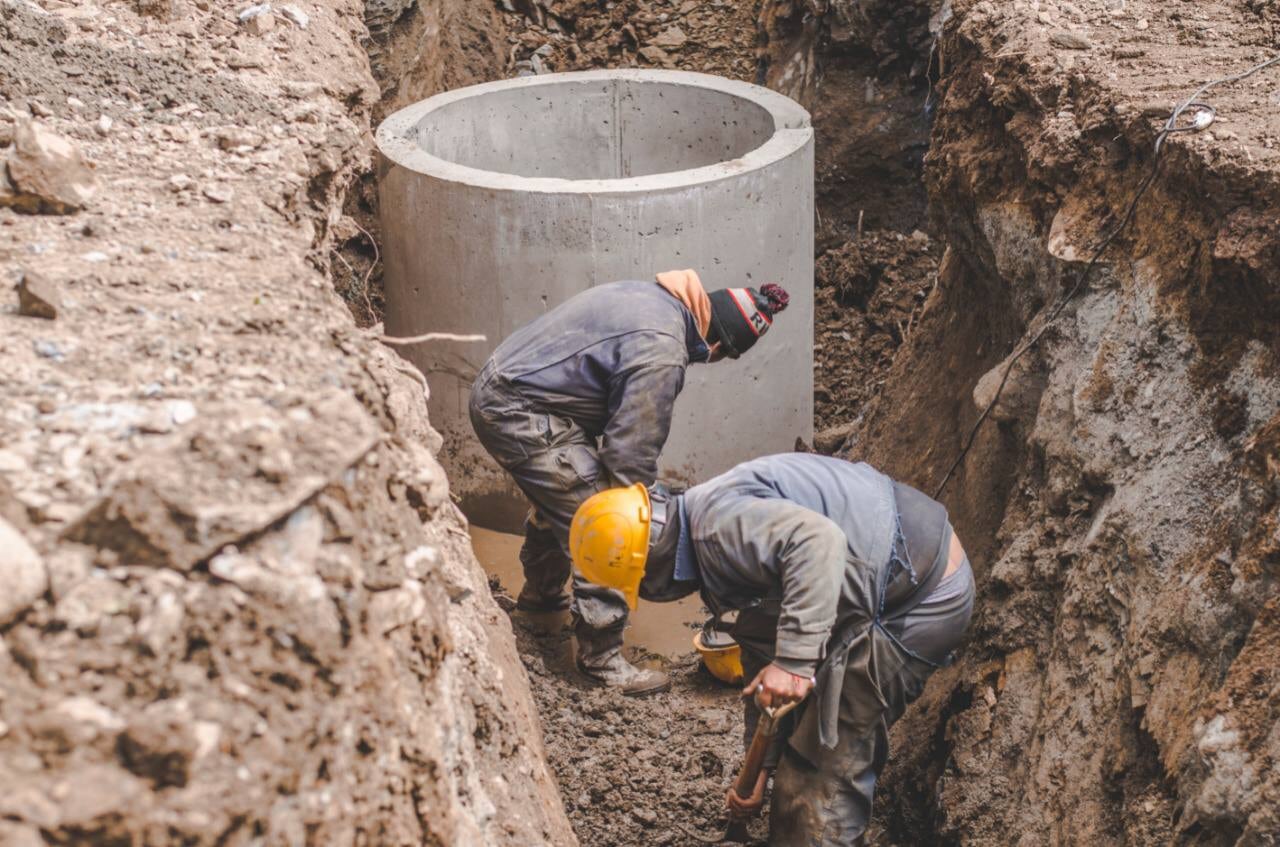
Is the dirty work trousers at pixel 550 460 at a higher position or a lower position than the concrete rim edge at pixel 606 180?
lower

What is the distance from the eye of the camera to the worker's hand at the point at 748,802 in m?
3.77

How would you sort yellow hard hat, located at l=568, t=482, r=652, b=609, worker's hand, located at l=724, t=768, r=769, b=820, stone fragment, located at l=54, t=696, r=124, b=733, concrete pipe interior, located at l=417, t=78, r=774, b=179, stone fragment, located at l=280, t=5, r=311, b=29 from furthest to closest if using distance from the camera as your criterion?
concrete pipe interior, located at l=417, t=78, r=774, b=179 → stone fragment, located at l=280, t=5, r=311, b=29 → worker's hand, located at l=724, t=768, r=769, b=820 → yellow hard hat, located at l=568, t=482, r=652, b=609 → stone fragment, located at l=54, t=696, r=124, b=733

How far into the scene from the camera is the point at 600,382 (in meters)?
4.48

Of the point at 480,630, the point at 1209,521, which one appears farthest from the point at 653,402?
the point at 1209,521

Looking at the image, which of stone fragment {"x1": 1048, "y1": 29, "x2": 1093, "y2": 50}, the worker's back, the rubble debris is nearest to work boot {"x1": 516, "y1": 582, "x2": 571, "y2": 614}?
the worker's back

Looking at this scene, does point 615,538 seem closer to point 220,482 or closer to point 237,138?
point 237,138

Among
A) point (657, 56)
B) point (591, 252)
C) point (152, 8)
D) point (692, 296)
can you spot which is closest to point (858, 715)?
point (692, 296)

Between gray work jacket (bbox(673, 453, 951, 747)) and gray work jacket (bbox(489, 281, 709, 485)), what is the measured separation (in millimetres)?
837

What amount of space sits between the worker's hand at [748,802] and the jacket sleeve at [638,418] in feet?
3.76

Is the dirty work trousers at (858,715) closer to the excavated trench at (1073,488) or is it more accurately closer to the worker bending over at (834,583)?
the worker bending over at (834,583)

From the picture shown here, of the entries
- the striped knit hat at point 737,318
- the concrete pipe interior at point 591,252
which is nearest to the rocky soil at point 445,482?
the concrete pipe interior at point 591,252

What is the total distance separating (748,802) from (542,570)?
1567 millimetres

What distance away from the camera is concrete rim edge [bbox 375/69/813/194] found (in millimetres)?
5570

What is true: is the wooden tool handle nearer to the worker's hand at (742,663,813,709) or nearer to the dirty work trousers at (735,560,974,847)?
the dirty work trousers at (735,560,974,847)
